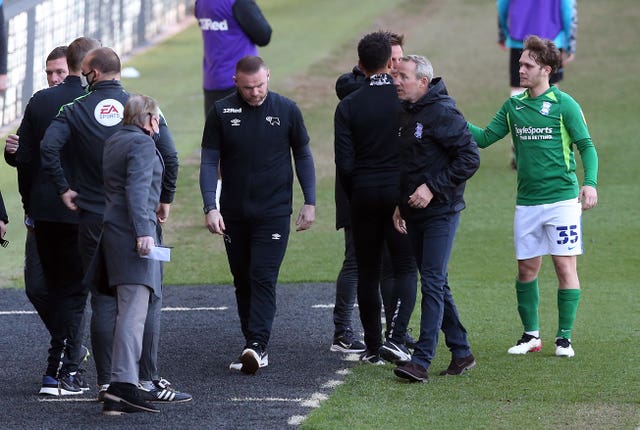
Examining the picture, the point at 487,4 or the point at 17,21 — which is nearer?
the point at 17,21

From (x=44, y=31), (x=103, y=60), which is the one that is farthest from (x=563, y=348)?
(x=44, y=31)

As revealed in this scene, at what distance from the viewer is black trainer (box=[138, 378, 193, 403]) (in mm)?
7438

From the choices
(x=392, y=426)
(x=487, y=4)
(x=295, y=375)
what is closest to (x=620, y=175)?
(x=295, y=375)

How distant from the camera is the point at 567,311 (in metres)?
8.58

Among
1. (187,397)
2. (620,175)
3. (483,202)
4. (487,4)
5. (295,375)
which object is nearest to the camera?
(187,397)

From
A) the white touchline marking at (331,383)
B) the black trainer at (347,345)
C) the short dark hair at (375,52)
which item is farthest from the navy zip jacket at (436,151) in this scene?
the black trainer at (347,345)

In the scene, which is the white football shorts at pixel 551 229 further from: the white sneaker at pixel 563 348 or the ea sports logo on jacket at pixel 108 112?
the ea sports logo on jacket at pixel 108 112

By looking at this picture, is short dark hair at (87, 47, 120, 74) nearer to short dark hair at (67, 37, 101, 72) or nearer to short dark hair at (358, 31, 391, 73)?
short dark hair at (67, 37, 101, 72)

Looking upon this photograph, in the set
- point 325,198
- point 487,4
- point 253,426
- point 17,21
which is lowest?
point 253,426

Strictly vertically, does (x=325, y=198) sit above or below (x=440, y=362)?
above

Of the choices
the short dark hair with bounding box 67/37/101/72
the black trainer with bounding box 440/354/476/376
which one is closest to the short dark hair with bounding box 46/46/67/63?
the short dark hair with bounding box 67/37/101/72

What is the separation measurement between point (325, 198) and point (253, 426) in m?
7.88

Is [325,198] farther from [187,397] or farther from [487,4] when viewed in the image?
[487,4]

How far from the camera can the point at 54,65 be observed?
26.9ft
